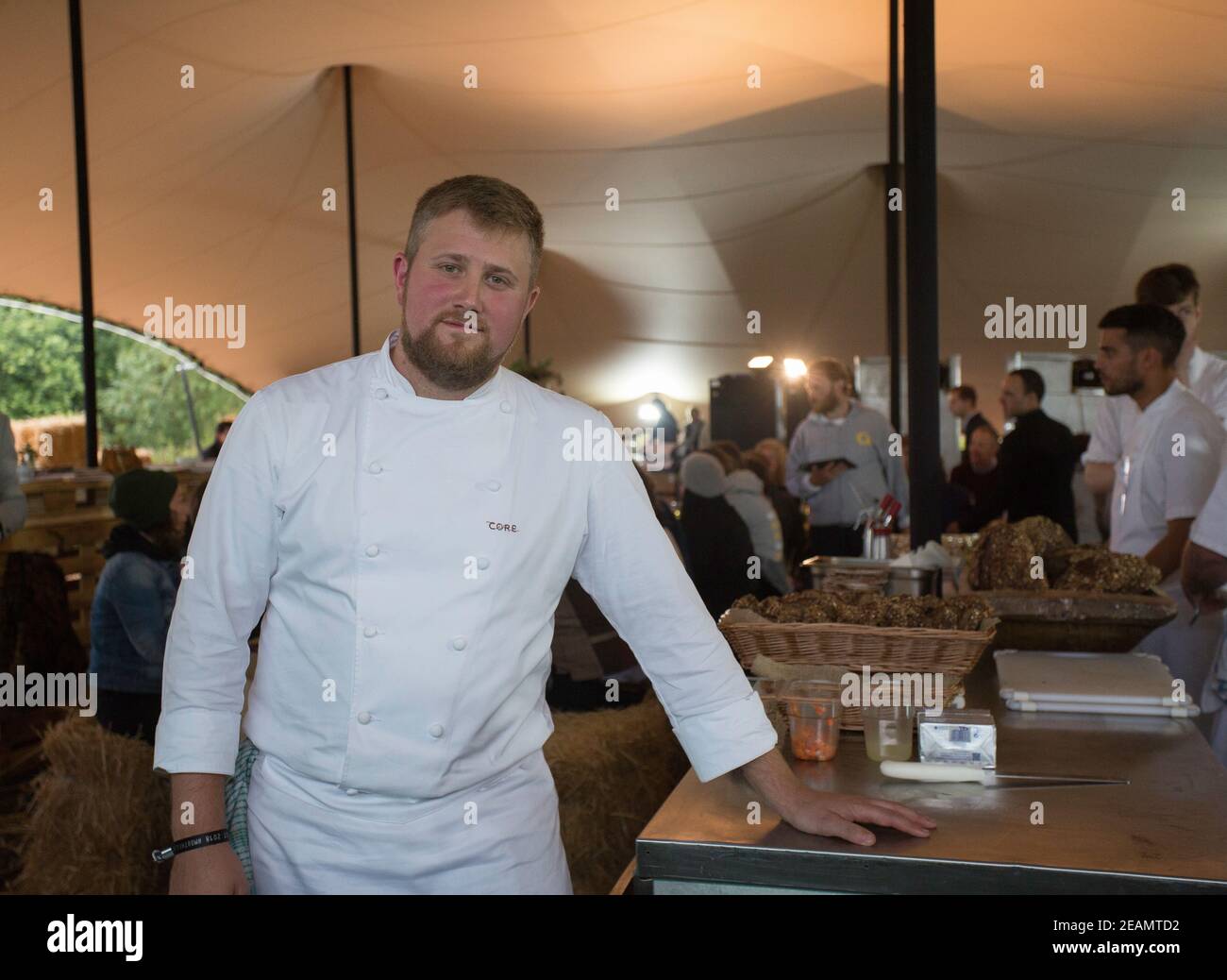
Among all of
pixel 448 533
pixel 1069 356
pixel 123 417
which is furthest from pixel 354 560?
pixel 123 417

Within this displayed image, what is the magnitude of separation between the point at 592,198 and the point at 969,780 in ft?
30.9

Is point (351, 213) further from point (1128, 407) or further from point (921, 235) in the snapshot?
point (921, 235)

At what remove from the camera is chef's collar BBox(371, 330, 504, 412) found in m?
1.63

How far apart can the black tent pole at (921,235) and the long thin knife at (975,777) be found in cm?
162


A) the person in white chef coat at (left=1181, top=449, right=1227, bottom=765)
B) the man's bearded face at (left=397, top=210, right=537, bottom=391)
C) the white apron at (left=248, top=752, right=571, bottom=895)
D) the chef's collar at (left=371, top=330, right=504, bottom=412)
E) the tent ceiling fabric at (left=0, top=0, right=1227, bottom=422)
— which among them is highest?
the tent ceiling fabric at (left=0, top=0, right=1227, bottom=422)

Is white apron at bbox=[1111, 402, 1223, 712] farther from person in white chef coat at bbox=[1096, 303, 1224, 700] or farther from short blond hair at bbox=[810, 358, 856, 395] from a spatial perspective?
short blond hair at bbox=[810, 358, 856, 395]

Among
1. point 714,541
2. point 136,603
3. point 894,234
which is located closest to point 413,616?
point 136,603

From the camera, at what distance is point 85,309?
6715 millimetres

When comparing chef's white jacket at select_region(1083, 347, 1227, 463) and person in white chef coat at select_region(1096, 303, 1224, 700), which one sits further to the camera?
chef's white jacket at select_region(1083, 347, 1227, 463)

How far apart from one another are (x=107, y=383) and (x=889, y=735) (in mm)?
31727

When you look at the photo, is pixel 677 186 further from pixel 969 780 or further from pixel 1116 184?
pixel 969 780

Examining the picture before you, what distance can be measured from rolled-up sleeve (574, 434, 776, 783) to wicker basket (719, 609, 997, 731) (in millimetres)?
298

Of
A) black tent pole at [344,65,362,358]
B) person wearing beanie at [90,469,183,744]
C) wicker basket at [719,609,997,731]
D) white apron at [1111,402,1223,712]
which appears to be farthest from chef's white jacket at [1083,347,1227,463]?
black tent pole at [344,65,362,358]

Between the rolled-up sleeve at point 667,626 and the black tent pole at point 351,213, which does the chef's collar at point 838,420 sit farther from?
the rolled-up sleeve at point 667,626
